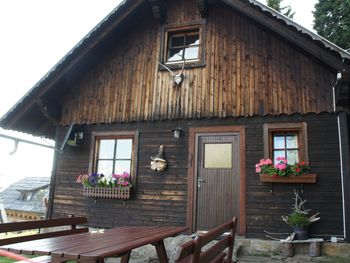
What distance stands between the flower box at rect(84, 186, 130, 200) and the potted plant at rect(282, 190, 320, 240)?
3274mm

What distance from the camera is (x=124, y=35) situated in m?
8.45

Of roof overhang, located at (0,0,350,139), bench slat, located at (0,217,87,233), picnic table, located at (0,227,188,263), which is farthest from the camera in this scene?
roof overhang, located at (0,0,350,139)

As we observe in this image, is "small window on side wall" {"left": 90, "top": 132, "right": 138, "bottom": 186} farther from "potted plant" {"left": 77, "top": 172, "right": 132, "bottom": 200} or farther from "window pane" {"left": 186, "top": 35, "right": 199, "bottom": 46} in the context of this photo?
"window pane" {"left": 186, "top": 35, "right": 199, "bottom": 46}

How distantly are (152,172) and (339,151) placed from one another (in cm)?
376

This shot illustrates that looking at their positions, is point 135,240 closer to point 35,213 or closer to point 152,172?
point 152,172

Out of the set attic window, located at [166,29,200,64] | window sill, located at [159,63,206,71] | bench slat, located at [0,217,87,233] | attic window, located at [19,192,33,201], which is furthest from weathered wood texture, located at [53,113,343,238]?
attic window, located at [19,192,33,201]

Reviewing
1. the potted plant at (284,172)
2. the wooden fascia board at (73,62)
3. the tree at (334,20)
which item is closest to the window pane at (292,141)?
the potted plant at (284,172)

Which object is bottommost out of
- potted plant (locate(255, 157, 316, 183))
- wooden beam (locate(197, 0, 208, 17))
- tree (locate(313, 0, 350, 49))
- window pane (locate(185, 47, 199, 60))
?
potted plant (locate(255, 157, 316, 183))

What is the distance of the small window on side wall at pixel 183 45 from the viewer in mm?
7637

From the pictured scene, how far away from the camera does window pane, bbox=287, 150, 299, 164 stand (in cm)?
652

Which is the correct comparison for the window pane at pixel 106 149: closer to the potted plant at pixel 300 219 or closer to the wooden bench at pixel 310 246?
the potted plant at pixel 300 219

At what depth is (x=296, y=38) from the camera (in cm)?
620

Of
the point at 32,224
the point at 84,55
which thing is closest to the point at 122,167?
the point at 84,55

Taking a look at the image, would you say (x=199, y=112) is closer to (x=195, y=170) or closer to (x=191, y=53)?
(x=195, y=170)
